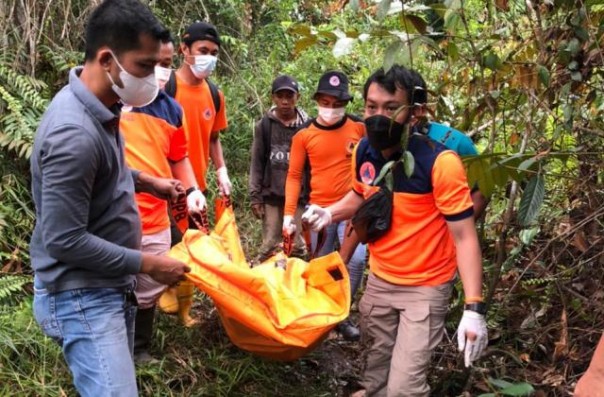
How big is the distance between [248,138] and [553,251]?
3.83 metres

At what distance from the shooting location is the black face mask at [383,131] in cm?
253

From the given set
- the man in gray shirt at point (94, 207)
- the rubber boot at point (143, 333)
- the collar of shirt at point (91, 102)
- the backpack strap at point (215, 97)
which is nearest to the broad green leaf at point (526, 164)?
the man in gray shirt at point (94, 207)

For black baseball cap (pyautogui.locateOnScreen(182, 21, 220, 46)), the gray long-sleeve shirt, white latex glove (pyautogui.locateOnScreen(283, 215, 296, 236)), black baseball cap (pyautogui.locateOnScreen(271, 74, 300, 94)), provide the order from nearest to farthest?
the gray long-sleeve shirt → white latex glove (pyautogui.locateOnScreen(283, 215, 296, 236)) → black baseball cap (pyautogui.locateOnScreen(182, 21, 220, 46)) → black baseball cap (pyautogui.locateOnScreen(271, 74, 300, 94))

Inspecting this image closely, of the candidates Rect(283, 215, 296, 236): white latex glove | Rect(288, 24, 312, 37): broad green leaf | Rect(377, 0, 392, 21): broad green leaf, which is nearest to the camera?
Rect(377, 0, 392, 21): broad green leaf

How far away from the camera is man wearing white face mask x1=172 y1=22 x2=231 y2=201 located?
383 centimetres

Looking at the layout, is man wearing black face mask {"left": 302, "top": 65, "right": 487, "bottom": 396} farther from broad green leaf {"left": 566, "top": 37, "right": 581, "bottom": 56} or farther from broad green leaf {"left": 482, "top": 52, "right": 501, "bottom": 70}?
broad green leaf {"left": 566, "top": 37, "right": 581, "bottom": 56}

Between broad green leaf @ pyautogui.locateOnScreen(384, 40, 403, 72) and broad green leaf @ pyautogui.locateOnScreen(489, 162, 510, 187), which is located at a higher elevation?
broad green leaf @ pyautogui.locateOnScreen(384, 40, 403, 72)

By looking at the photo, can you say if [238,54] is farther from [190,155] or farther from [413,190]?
[413,190]

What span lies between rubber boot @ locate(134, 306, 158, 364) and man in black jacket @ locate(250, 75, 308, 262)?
1420mm

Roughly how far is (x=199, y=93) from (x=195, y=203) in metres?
0.94

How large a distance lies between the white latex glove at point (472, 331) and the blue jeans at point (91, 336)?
47.5 inches

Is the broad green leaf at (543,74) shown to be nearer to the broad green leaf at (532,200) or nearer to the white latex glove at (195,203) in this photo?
the broad green leaf at (532,200)

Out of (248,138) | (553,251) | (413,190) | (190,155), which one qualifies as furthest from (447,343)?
(248,138)

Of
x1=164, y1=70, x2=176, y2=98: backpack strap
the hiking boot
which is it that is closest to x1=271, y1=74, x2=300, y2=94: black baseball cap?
x1=164, y1=70, x2=176, y2=98: backpack strap
